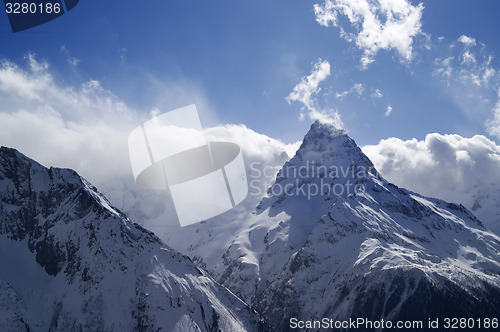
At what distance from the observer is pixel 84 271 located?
522 feet

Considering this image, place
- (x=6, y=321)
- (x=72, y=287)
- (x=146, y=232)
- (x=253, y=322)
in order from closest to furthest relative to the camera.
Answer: (x=6, y=321) → (x=72, y=287) → (x=253, y=322) → (x=146, y=232)

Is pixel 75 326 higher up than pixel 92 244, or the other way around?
pixel 92 244

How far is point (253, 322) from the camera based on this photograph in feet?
556

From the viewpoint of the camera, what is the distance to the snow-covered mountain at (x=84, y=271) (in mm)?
145500

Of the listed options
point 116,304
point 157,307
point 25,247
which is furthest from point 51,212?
point 157,307

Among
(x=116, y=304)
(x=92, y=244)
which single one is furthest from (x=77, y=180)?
(x=116, y=304)

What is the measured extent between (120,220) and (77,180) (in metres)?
26.9

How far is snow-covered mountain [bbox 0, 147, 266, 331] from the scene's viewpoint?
146 metres

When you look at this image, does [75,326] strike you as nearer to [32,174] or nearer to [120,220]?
[120,220]

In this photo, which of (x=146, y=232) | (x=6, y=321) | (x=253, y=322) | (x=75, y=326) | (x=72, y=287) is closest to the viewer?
(x=6, y=321)

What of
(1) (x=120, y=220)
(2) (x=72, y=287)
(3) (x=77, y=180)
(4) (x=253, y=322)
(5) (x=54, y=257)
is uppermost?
(3) (x=77, y=180)

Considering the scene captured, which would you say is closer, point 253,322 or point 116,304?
point 116,304

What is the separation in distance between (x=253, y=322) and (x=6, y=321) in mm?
86555

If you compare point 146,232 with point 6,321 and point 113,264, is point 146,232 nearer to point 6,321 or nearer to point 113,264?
point 113,264
